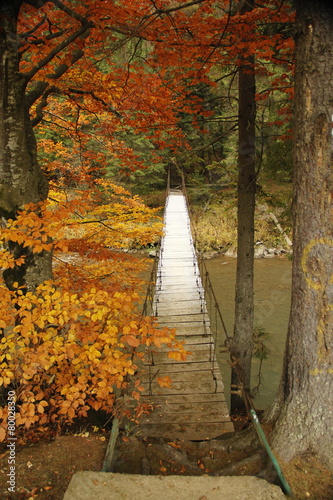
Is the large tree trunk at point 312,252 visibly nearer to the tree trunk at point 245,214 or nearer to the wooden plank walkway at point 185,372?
the wooden plank walkway at point 185,372

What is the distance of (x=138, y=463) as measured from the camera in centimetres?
223

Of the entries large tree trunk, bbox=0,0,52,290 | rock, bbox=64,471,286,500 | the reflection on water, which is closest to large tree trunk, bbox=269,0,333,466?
rock, bbox=64,471,286,500

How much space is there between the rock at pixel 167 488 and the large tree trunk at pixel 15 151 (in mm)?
2023

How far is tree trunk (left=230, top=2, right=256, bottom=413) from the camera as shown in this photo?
14.0ft

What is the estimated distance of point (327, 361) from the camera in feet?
6.67

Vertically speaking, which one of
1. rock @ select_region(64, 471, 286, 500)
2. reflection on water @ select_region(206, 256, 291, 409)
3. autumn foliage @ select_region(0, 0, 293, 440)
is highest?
autumn foliage @ select_region(0, 0, 293, 440)

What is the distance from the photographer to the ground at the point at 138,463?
6.34 ft

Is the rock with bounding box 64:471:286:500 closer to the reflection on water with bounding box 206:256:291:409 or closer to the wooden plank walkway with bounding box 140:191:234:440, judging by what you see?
the wooden plank walkway with bounding box 140:191:234:440

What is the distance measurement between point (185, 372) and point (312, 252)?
2860 mm

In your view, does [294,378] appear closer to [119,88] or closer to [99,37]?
[99,37]

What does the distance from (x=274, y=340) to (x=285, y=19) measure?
5.98 metres

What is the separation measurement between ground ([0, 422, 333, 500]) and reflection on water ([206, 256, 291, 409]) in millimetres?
3349

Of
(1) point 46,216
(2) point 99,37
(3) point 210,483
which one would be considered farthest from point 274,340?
(2) point 99,37

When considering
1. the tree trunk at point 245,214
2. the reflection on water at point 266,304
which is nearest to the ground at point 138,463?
the tree trunk at point 245,214
